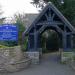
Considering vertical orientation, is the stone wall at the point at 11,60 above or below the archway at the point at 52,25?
below

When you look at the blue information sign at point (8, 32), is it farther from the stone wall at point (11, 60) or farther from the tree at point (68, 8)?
the tree at point (68, 8)

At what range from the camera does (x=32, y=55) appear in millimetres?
21469

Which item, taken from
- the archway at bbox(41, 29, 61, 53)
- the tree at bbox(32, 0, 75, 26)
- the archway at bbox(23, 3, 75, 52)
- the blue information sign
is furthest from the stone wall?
the archway at bbox(41, 29, 61, 53)

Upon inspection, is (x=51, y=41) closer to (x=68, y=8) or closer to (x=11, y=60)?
(x=68, y=8)

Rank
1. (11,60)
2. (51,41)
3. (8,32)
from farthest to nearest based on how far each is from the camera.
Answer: (51,41)
(8,32)
(11,60)

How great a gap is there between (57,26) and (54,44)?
1684 centimetres

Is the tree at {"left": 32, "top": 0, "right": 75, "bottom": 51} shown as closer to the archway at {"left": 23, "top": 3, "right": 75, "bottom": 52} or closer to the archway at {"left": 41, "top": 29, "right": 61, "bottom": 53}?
the archway at {"left": 23, "top": 3, "right": 75, "bottom": 52}

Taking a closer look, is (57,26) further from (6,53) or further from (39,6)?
(39,6)

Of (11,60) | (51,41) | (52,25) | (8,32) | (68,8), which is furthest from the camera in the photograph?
(51,41)

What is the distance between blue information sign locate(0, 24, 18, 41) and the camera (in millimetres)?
19438

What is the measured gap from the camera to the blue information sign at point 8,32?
19438mm

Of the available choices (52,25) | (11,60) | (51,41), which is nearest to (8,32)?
(11,60)

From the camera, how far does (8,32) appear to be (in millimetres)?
19594

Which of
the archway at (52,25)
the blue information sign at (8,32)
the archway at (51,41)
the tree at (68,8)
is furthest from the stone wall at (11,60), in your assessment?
the archway at (51,41)
